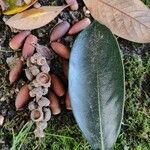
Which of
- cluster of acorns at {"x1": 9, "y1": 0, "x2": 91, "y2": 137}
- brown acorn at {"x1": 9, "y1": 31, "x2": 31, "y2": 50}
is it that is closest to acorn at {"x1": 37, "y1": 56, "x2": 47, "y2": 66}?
cluster of acorns at {"x1": 9, "y1": 0, "x2": 91, "y2": 137}

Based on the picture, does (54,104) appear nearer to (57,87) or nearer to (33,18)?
(57,87)

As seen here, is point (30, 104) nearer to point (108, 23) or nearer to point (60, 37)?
point (60, 37)

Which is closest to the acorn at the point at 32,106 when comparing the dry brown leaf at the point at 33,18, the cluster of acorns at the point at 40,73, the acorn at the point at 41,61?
the cluster of acorns at the point at 40,73

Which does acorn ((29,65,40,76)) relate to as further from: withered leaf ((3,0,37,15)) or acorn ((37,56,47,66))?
withered leaf ((3,0,37,15))

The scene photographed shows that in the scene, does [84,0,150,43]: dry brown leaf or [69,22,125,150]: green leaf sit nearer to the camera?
[69,22,125,150]: green leaf

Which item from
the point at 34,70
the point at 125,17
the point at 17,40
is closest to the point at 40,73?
the point at 34,70
